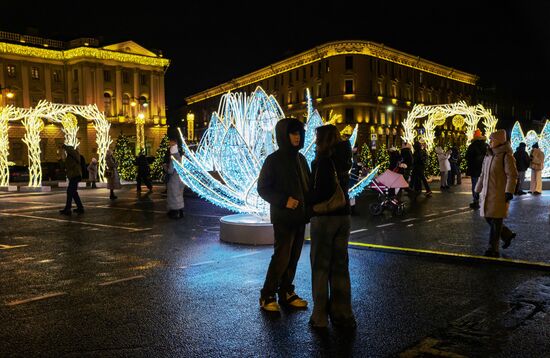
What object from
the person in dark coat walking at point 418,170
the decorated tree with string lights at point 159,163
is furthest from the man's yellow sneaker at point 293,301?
the decorated tree with string lights at point 159,163

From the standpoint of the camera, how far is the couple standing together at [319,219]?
463 cm

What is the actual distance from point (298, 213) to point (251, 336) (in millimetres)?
1336

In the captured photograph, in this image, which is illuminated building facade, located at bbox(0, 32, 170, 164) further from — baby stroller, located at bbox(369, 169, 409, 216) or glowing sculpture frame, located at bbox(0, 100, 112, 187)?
baby stroller, located at bbox(369, 169, 409, 216)

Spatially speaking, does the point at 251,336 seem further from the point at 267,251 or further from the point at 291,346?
the point at 267,251

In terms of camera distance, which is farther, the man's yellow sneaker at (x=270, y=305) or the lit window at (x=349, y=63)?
the lit window at (x=349, y=63)

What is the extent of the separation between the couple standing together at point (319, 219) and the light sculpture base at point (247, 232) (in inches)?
142

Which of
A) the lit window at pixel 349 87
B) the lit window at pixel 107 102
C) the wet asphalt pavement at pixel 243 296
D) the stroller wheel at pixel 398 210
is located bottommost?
the wet asphalt pavement at pixel 243 296

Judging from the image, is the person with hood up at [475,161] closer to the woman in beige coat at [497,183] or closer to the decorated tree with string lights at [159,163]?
the woman in beige coat at [497,183]

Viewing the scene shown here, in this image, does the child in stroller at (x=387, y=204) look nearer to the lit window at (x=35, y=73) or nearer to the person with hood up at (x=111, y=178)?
the person with hood up at (x=111, y=178)

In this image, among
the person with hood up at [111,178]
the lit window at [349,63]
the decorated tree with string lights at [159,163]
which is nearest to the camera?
the person with hood up at [111,178]

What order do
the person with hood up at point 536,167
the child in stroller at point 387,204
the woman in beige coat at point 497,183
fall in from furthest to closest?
1. the person with hood up at point 536,167
2. the child in stroller at point 387,204
3. the woman in beige coat at point 497,183

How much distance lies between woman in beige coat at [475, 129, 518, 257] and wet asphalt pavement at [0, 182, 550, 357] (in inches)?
20.4

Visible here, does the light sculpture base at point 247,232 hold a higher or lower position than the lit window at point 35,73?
lower

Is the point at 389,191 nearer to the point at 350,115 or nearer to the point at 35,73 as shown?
the point at 350,115
